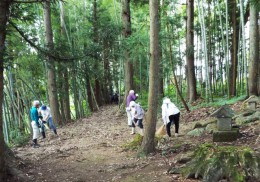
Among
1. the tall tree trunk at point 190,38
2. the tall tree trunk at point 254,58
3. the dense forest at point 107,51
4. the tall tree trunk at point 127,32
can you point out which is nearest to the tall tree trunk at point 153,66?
the dense forest at point 107,51

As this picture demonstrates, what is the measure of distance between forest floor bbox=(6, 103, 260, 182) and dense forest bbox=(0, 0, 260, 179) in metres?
0.68

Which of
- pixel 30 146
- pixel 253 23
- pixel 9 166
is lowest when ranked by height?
pixel 30 146

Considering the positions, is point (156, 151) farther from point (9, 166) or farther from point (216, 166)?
point (9, 166)

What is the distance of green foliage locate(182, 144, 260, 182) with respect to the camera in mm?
4414

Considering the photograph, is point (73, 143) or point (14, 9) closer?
point (14, 9)

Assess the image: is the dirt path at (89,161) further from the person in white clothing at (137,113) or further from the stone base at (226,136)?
the stone base at (226,136)

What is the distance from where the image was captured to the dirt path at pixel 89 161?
6036mm

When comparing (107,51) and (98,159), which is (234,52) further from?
(98,159)

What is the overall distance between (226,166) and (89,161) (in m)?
3.96

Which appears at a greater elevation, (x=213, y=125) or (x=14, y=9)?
(x=14, y=9)

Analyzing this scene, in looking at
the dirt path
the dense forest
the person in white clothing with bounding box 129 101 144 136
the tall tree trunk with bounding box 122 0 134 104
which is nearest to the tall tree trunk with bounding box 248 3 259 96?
the dense forest

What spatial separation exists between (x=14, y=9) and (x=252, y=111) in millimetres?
7214

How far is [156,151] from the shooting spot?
719 centimetres

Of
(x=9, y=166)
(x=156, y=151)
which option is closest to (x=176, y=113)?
(x=156, y=151)
